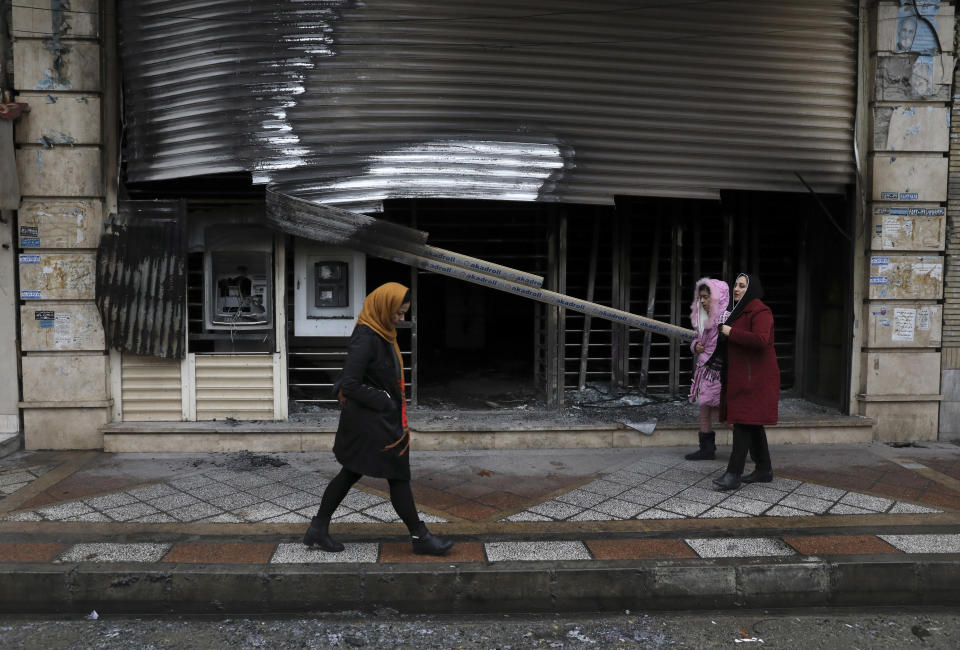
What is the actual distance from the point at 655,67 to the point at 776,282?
3.24m

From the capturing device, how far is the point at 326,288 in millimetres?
7105

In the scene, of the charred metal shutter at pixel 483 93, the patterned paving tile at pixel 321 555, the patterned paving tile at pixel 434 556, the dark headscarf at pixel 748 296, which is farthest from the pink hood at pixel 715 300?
the patterned paving tile at pixel 321 555

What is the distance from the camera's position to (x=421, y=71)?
6.46 m

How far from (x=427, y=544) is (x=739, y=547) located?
1.95 metres

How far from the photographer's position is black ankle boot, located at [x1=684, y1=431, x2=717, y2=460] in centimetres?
637

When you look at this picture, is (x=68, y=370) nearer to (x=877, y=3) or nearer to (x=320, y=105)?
(x=320, y=105)

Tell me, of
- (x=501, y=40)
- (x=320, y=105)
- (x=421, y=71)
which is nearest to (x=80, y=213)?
(x=320, y=105)

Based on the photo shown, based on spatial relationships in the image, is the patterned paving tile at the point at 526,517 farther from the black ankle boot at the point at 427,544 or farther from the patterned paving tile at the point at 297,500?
the patterned paving tile at the point at 297,500

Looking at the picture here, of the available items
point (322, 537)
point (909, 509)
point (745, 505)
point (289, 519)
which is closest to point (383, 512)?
point (289, 519)

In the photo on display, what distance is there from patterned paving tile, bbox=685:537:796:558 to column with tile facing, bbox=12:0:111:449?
558 cm

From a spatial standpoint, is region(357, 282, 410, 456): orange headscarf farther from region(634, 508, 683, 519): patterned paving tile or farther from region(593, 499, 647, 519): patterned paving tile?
region(634, 508, 683, 519): patterned paving tile

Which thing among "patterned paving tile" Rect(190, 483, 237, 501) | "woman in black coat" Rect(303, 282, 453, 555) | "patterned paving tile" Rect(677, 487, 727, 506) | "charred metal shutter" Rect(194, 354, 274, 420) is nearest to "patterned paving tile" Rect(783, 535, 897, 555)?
"patterned paving tile" Rect(677, 487, 727, 506)

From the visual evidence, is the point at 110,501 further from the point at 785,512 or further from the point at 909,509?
the point at 909,509

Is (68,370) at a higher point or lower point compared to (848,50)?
lower
